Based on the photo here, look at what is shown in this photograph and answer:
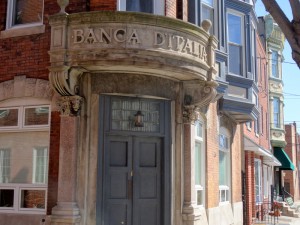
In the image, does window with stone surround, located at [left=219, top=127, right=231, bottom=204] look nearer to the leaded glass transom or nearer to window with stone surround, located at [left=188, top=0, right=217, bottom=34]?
window with stone surround, located at [left=188, top=0, right=217, bottom=34]

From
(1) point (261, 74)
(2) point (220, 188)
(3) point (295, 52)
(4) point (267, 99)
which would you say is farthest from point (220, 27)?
(4) point (267, 99)

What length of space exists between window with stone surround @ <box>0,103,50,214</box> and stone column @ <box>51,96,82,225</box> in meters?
0.68

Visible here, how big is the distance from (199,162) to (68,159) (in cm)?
428

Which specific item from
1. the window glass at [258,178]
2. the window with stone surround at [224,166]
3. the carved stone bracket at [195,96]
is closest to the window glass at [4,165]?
the carved stone bracket at [195,96]

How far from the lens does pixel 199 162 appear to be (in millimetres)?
12922

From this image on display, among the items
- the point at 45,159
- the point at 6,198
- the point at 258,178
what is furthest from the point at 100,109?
the point at 258,178

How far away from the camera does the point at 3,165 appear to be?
11078 millimetres

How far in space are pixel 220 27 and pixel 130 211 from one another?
6.55 meters

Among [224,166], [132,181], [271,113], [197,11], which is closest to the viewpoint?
[132,181]

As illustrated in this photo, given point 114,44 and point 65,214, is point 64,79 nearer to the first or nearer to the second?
point 114,44

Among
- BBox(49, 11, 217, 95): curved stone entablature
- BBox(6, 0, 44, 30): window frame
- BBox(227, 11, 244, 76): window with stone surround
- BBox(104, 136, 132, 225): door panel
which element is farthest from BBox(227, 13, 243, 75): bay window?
BBox(6, 0, 44, 30): window frame

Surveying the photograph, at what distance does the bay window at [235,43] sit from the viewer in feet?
50.1

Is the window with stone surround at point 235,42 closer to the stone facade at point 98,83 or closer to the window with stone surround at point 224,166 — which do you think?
the window with stone surround at point 224,166

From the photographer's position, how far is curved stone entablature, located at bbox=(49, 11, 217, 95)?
9656 mm
